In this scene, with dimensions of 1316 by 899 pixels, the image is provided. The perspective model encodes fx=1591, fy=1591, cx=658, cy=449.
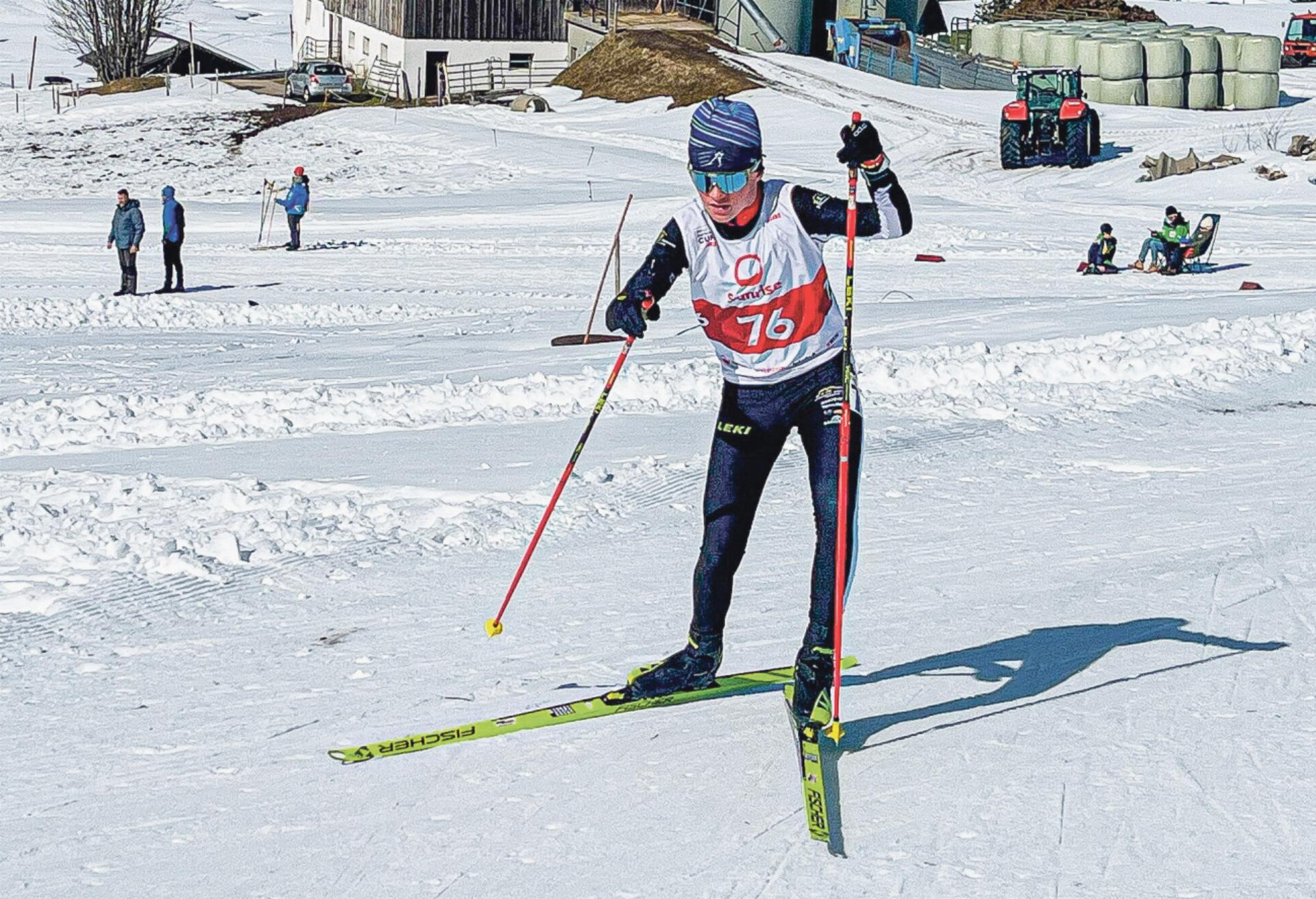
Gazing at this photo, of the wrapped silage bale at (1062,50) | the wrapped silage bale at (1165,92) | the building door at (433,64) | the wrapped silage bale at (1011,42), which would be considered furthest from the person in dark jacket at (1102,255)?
the building door at (433,64)

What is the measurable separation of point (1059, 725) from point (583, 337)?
31.6 ft

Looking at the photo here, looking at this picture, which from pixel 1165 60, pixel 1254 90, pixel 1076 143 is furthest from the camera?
pixel 1254 90

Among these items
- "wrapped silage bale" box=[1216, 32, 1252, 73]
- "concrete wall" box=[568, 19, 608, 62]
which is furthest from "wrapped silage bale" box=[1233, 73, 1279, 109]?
"concrete wall" box=[568, 19, 608, 62]

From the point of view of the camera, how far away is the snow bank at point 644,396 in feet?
31.1

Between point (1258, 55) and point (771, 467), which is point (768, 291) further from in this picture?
point (1258, 55)

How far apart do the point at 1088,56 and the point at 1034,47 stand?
2.62 meters

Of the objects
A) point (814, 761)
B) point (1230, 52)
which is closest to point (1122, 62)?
point (1230, 52)

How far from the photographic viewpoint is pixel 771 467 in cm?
441

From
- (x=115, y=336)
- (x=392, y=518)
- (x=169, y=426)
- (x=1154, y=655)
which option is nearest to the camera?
(x=1154, y=655)

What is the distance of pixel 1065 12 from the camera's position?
184 ft

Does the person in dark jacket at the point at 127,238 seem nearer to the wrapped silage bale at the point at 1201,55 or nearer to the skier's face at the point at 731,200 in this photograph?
the skier's face at the point at 731,200

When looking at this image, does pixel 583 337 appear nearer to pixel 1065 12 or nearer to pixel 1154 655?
pixel 1154 655

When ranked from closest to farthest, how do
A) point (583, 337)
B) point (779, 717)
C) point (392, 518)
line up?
1. point (779, 717)
2. point (392, 518)
3. point (583, 337)

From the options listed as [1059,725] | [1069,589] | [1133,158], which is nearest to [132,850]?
[1059,725]
